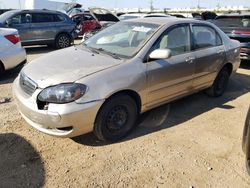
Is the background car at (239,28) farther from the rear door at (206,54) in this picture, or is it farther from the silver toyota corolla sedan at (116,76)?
the silver toyota corolla sedan at (116,76)

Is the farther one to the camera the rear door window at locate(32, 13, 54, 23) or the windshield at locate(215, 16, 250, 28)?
the rear door window at locate(32, 13, 54, 23)

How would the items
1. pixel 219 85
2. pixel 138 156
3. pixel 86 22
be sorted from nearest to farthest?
pixel 138 156 < pixel 219 85 < pixel 86 22

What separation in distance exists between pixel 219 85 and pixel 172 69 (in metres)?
1.86

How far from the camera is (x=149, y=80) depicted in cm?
399

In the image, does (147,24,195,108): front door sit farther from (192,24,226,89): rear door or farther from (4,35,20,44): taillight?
(4,35,20,44): taillight

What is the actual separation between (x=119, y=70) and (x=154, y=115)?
1347 millimetres

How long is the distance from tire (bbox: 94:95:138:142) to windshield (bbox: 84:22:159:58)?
681 mm

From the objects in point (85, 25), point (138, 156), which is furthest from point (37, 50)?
point (138, 156)

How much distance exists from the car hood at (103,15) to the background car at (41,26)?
4.86ft

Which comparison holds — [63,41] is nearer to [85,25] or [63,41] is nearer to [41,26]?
[41,26]

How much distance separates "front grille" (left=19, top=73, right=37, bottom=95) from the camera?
347 centimetres

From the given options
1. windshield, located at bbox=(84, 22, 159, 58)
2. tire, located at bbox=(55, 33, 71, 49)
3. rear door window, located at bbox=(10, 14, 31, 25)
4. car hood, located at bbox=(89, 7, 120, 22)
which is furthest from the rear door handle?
car hood, located at bbox=(89, 7, 120, 22)

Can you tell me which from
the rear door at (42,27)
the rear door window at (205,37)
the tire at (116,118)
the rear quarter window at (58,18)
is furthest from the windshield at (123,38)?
the rear quarter window at (58,18)

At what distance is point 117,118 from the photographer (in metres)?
3.81
